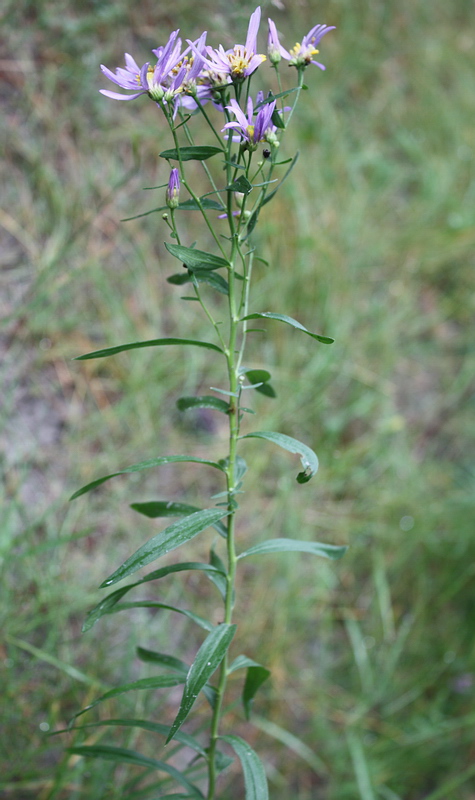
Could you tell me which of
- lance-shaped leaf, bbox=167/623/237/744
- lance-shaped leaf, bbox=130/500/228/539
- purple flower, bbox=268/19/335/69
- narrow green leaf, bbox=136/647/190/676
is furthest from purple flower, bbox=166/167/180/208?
narrow green leaf, bbox=136/647/190/676

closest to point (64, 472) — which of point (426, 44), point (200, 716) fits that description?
point (200, 716)

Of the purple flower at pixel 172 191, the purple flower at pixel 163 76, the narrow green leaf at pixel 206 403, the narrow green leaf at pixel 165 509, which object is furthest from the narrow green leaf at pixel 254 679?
the purple flower at pixel 163 76

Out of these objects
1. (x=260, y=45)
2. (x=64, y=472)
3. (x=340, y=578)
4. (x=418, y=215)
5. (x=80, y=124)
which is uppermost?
(x=260, y=45)

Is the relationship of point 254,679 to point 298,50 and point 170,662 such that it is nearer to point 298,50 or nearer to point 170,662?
point 170,662

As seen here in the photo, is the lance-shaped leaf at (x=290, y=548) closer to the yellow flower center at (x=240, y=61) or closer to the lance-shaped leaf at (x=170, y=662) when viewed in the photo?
the lance-shaped leaf at (x=170, y=662)

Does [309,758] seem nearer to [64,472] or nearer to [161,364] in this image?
[64,472]

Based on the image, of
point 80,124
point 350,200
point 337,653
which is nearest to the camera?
point 337,653

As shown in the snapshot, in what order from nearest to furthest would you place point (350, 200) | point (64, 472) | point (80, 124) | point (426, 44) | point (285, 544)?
point (285, 544) < point (64, 472) < point (80, 124) < point (350, 200) < point (426, 44)

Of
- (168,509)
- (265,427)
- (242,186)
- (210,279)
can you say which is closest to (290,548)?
(168,509)
